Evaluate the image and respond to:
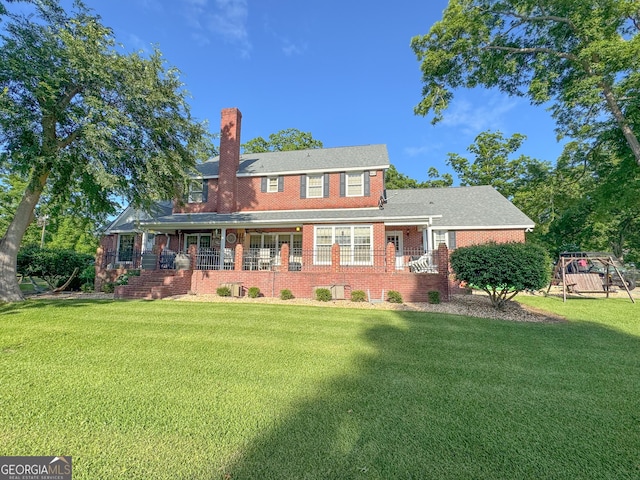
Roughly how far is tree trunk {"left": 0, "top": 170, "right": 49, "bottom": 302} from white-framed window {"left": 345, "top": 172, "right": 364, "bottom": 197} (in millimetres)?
12670

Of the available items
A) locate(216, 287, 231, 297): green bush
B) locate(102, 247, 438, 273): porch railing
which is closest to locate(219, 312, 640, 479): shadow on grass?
locate(102, 247, 438, 273): porch railing

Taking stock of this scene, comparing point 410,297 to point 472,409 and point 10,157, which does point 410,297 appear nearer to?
point 472,409

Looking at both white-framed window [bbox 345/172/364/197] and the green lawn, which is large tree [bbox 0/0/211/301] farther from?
white-framed window [bbox 345/172/364/197]

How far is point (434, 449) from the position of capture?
8.38 ft

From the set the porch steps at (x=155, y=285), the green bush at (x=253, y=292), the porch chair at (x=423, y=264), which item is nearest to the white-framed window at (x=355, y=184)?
the porch chair at (x=423, y=264)

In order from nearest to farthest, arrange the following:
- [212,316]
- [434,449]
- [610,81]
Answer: [434,449] < [212,316] < [610,81]

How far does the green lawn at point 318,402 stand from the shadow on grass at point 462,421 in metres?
0.02

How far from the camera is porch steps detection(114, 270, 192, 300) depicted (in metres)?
12.2

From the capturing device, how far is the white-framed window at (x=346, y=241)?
1439cm

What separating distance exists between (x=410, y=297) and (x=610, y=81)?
12.4 m

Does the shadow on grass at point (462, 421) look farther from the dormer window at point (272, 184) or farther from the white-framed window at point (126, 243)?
the white-framed window at point (126, 243)

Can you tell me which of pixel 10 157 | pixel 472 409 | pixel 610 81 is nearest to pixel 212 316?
pixel 472 409

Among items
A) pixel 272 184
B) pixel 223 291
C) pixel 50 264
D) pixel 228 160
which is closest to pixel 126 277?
pixel 50 264

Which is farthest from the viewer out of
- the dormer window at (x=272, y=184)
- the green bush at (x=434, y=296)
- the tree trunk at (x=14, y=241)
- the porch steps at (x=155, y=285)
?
the dormer window at (x=272, y=184)
